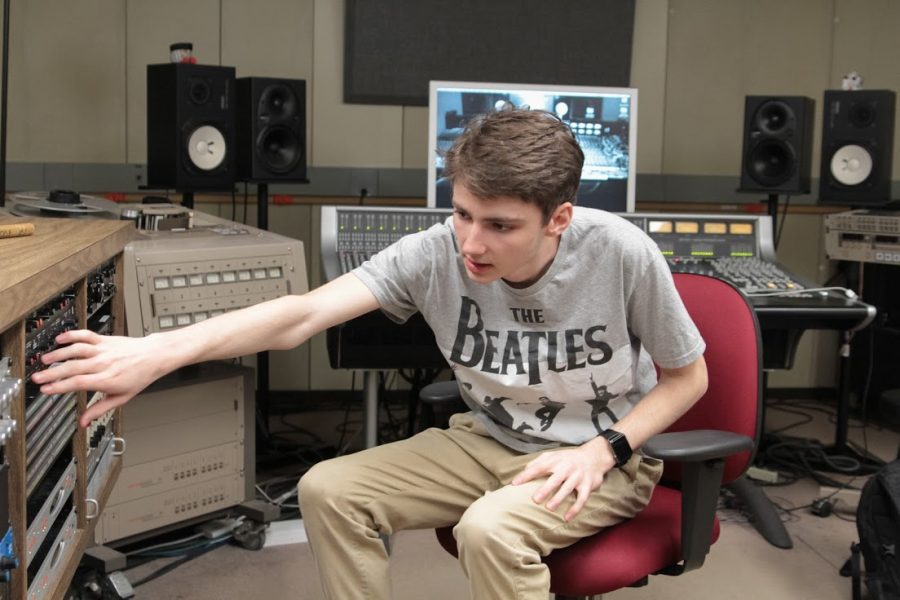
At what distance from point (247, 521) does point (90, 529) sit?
1187 mm

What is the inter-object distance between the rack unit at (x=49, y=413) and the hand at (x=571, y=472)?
0.65 metres

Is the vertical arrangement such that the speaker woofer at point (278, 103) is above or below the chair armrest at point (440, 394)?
above

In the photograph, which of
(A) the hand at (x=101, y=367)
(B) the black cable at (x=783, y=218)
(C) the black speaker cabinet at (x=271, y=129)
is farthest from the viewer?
(B) the black cable at (x=783, y=218)

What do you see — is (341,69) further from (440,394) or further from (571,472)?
(571,472)

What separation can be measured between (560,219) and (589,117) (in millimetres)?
1595

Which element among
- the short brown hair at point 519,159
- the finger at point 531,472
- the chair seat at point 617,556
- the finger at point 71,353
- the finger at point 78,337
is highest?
the short brown hair at point 519,159

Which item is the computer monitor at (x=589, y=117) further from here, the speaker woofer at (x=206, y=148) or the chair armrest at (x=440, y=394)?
the chair armrest at (x=440, y=394)

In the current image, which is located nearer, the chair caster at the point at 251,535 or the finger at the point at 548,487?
the finger at the point at 548,487

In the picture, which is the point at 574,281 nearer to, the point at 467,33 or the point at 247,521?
the point at 247,521

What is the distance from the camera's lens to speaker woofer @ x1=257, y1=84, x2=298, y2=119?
3260mm

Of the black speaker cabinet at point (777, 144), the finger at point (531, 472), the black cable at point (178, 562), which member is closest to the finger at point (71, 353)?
the finger at point (531, 472)

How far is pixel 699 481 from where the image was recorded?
1.54m

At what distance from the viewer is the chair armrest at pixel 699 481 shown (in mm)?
1523

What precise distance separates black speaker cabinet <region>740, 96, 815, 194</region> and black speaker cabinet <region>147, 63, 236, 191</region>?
170cm
